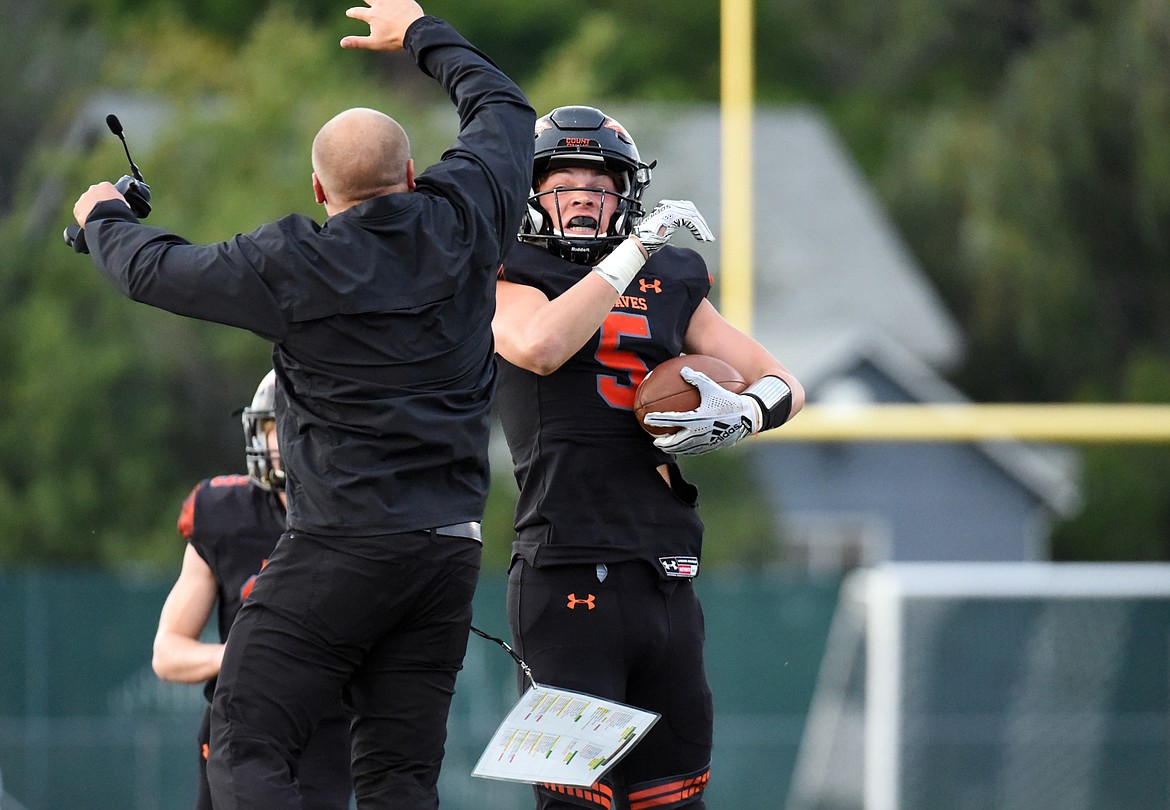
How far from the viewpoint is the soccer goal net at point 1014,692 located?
743 cm

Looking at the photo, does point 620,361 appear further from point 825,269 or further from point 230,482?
point 825,269

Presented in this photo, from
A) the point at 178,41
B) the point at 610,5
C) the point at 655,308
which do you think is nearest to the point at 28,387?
the point at 178,41

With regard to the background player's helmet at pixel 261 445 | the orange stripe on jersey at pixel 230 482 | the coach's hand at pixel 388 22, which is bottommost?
the orange stripe on jersey at pixel 230 482

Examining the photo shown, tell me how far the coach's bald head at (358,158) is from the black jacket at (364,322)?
5 centimetres

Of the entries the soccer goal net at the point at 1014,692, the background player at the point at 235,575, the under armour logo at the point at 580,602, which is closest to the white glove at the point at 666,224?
the under armour logo at the point at 580,602

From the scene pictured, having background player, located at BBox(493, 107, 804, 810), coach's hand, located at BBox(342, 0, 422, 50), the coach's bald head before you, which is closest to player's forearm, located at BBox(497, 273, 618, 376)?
background player, located at BBox(493, 107, 804, 810)

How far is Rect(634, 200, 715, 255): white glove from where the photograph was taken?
11.6 ft

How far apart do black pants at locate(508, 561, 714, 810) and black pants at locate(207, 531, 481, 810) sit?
28 cm

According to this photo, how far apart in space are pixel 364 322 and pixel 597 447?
635mm

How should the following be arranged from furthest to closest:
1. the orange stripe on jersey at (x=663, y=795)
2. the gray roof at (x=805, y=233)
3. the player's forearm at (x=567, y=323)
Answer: the gray roof at (x=805, y=233) < the orange stripe on jersey at (x=663, y=795) < the player's forearm at (x=567, y=323)

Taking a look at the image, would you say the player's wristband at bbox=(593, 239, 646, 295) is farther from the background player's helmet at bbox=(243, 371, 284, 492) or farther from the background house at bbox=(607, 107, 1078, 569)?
the background house at bbox=(607, 107, 1078, 569)

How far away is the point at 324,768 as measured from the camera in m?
3.81

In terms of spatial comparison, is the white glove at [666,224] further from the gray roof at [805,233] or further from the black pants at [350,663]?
the gray roof at [805,233]

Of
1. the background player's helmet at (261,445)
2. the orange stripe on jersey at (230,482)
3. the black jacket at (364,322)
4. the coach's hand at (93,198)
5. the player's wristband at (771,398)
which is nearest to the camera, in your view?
the black jacket at (364,322)
